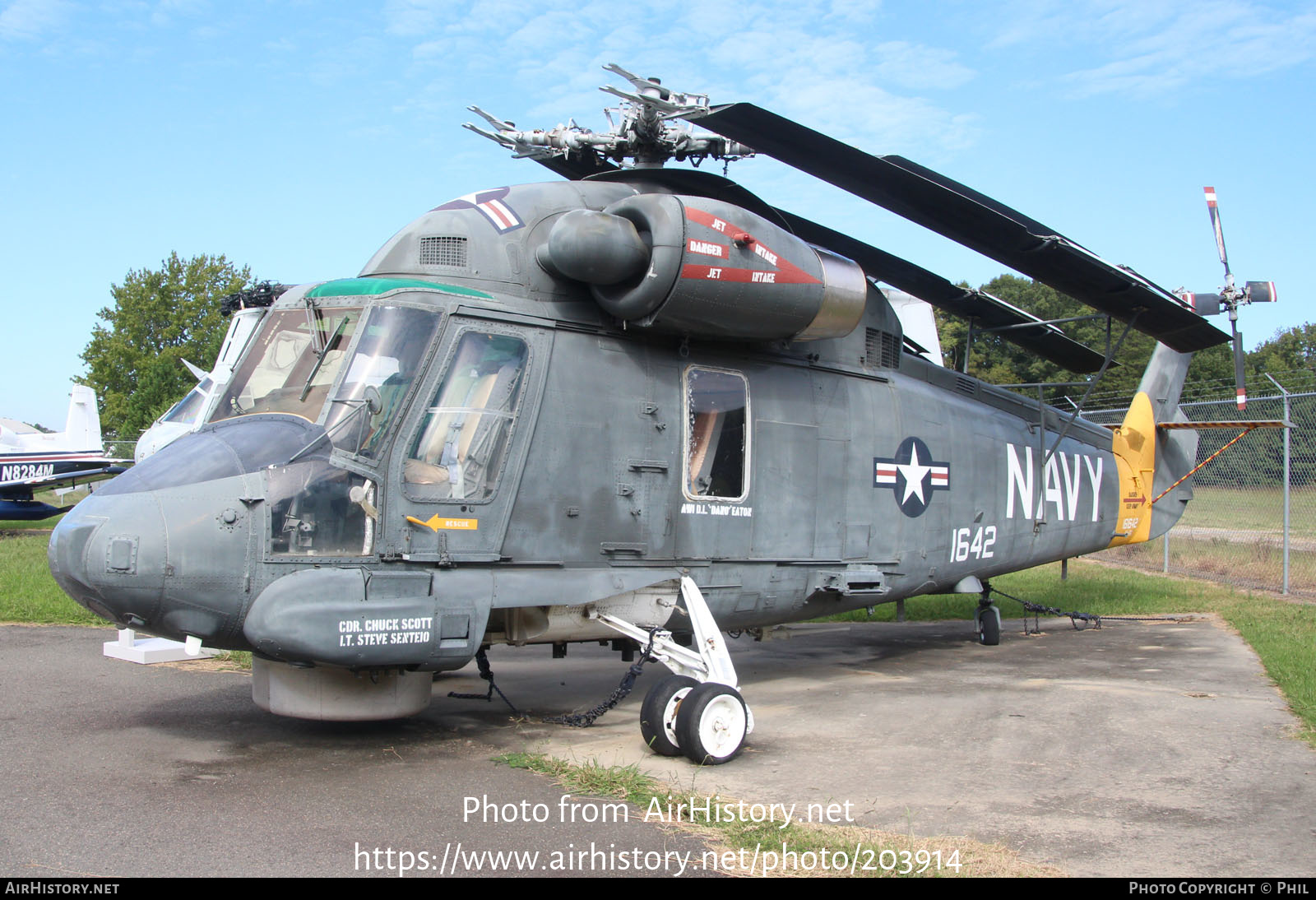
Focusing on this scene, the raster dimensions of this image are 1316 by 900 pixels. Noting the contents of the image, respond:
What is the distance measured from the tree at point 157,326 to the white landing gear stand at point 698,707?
46.4 metres

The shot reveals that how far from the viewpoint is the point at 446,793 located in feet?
17.6

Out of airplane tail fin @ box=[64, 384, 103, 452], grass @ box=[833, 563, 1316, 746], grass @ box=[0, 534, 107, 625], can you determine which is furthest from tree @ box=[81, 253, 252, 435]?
grass @ box=[833, 563, 1316, 746]

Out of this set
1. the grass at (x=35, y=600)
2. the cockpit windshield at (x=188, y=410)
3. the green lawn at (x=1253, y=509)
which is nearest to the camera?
the grass at (x=35, y=600)

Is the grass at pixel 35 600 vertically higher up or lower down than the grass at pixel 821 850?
higher up

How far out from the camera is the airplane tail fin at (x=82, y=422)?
86.0 feet

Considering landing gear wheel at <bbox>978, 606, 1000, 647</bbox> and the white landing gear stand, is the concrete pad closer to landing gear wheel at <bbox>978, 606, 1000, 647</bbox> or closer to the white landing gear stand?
the white landing gear stand

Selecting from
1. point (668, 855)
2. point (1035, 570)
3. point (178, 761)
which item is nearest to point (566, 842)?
point (668, 855)

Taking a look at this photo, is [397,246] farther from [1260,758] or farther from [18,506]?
[18,506]

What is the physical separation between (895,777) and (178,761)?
13.6 feet

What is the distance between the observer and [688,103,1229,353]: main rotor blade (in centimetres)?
718

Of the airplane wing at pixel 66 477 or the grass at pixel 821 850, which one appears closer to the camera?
the grass at pixel 821 850

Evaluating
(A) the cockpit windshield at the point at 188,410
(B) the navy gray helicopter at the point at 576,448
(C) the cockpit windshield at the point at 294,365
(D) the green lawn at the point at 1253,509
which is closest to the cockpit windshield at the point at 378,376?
(B) the navy gray helicopter at the point at 576,448

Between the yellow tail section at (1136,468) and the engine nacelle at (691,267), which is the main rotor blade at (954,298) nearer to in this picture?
the yellow tail section at (1136,468)

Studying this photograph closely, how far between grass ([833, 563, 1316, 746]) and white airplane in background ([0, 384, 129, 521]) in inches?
822
